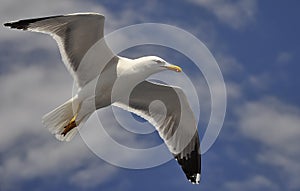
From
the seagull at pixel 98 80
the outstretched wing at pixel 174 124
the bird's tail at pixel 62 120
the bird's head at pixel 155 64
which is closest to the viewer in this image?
the seagull at pixel 98 80

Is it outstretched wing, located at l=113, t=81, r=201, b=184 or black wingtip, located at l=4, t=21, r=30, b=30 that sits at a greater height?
black wingtip, located at l=4, t=21, r=30, b=30

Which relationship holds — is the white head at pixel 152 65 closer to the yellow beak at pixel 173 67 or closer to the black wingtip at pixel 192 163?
the yellow beak at pixel 173 67

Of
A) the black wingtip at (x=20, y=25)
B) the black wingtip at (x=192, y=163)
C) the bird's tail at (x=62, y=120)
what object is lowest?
the black wingtip at (x=192, y=163)

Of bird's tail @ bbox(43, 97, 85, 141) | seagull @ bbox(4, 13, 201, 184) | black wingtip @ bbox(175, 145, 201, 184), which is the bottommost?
black wingtip @ bbox(175, 145, 201, 184)

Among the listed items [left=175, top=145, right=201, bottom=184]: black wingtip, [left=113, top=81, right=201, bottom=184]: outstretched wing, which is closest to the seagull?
[left=113, top=81, right=201, bottom=184]: outstretched wing

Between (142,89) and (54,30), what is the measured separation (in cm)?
212

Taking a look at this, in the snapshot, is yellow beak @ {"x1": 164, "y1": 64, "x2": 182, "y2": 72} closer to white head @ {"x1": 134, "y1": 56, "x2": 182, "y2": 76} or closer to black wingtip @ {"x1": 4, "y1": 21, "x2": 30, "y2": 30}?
white head @ {"x1": 134, "y1": 56, "x2": 182, "y2": 76}

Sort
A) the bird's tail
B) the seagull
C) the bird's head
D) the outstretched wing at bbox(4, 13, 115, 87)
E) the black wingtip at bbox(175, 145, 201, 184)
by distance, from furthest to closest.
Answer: the black wingtip at bbox(175, 145, 201, 184) → the bird's tail → the bird's head → the seagull → the outstretched wing at bbox(4, 13, 115, 87)

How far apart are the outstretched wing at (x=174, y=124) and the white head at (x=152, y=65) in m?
1.22

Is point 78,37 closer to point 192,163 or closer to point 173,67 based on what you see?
point 173,67

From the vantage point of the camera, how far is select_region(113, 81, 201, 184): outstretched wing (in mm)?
13570

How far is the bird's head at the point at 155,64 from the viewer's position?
40.2 ft

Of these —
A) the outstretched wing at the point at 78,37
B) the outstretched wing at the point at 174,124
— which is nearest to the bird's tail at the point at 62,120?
the outstretched wing at the point at 78,37

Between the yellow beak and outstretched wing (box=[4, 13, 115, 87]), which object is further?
the yellow beak
